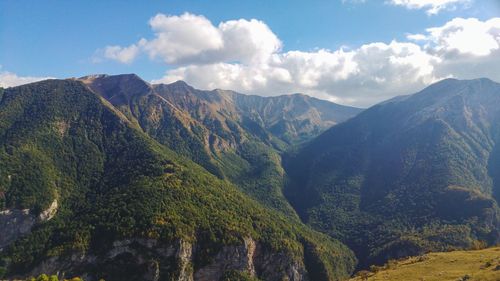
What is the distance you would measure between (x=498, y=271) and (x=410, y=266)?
120ft

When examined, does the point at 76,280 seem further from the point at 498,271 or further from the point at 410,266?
the point at 498,271

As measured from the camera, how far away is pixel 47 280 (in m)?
142

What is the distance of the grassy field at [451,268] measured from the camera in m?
94.8

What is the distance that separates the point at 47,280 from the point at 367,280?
105779 millimetres

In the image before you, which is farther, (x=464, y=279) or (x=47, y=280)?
(x=47, y=280)

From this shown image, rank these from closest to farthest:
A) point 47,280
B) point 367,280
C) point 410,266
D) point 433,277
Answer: point 433,277 < point 367,280 < point 410,266 < point 47,280

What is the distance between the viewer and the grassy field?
311 feet

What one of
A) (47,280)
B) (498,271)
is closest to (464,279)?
(498,271)

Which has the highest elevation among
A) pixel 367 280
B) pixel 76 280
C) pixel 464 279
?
pixel 464 279

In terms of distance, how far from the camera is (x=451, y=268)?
111 metres

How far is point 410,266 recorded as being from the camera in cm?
12550

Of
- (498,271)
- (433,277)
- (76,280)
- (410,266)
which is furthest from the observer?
(76,280)

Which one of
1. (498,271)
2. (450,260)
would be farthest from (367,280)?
(498,271)

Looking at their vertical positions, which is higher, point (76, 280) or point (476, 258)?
point (476, 258)
